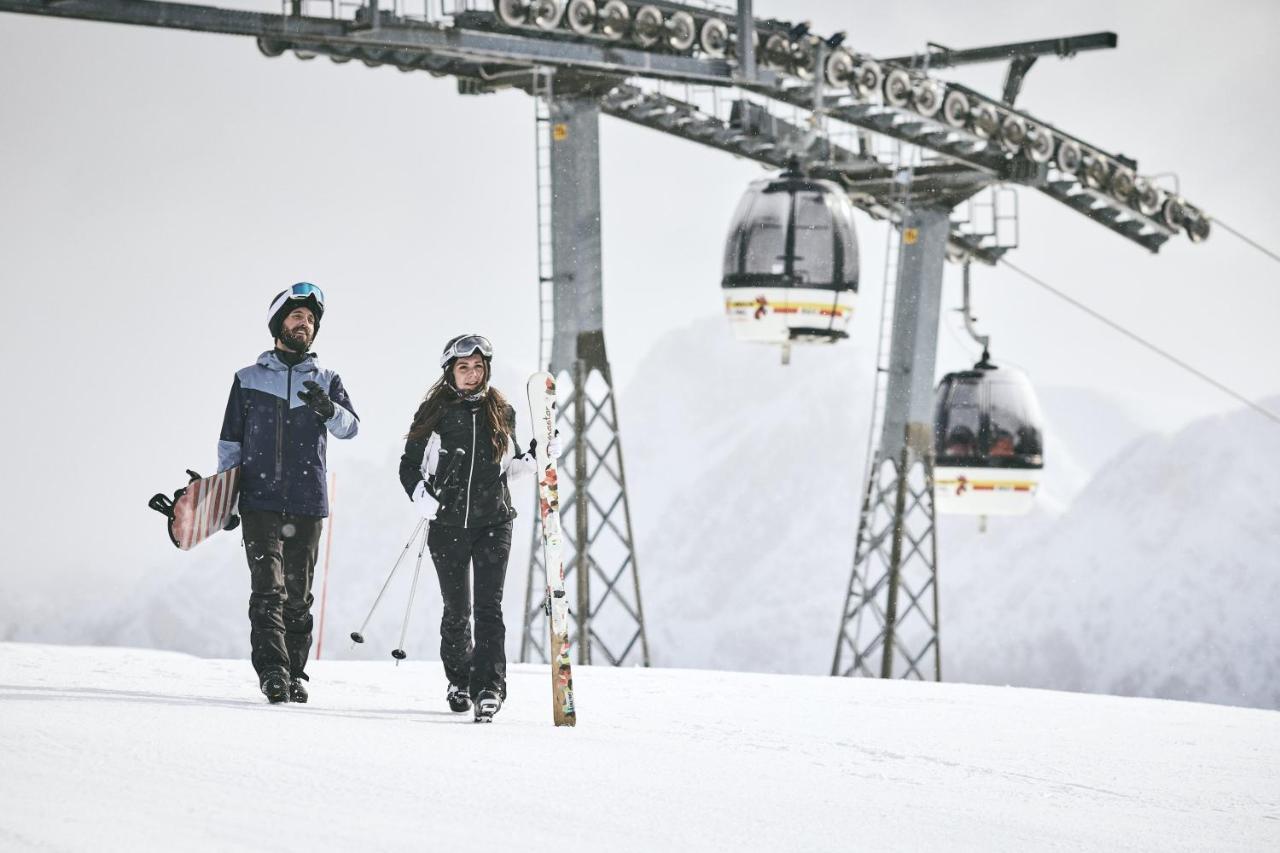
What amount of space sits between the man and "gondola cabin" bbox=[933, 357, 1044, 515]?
2160 centimetres

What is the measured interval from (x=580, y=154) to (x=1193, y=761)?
11519mm

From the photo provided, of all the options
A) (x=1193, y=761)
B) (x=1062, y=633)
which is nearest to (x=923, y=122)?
(x=1193, y=761)

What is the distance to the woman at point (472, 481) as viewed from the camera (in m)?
8.98

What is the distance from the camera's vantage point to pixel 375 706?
959 cm

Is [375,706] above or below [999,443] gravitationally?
below

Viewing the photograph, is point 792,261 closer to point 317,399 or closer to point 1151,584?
point 317,399

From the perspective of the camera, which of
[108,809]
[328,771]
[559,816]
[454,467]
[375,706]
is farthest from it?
[375,706]

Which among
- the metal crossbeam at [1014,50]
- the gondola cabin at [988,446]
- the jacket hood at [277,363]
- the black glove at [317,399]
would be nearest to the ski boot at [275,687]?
the black glove at [317,399]

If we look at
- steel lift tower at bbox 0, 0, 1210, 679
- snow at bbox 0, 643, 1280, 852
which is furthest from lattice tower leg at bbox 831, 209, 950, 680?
snow at bbox 0, 643, 1280, 852

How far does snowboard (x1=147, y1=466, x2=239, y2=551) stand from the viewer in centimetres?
916

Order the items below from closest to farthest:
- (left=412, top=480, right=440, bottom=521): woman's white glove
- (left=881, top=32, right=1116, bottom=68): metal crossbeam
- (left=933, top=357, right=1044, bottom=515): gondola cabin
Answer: (left=412, top=480, right=440, bottom=521): woman's white glove, (left=881, top=32, right=1116, bottom=68): metal crossbeam, (left=933, top=357, right=1044, bottom=515): gondola cabin

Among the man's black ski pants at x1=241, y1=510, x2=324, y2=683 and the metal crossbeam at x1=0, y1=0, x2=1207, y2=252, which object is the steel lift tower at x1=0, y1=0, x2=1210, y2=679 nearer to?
the metal crossbeam at x1=0, y1=0, x2=1207, y2=252

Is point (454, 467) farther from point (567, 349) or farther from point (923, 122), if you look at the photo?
point (923, 122)

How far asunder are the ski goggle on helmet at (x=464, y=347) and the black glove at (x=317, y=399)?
1.90 feet
